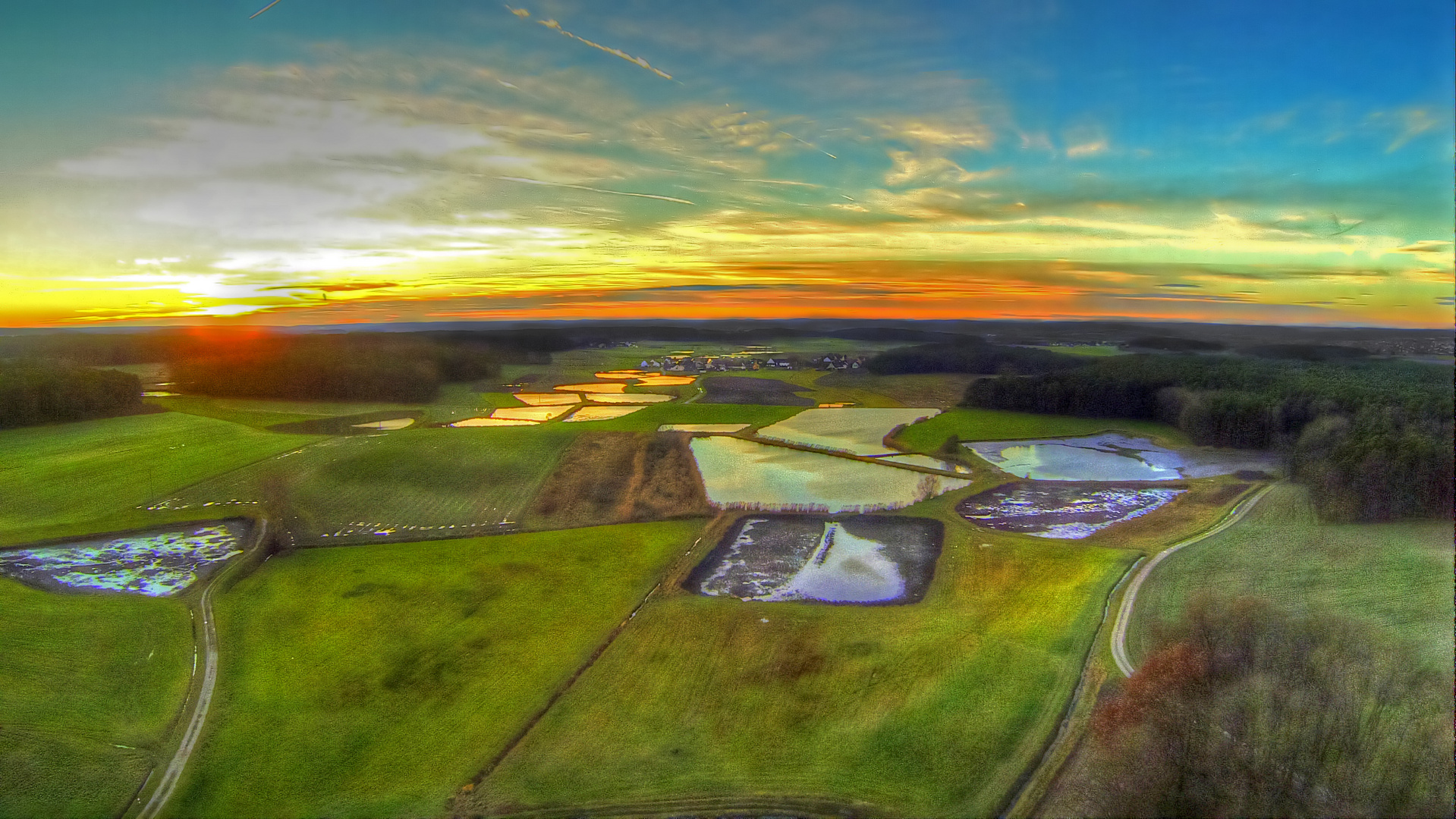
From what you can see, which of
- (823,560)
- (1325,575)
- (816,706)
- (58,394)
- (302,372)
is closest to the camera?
(816,706)

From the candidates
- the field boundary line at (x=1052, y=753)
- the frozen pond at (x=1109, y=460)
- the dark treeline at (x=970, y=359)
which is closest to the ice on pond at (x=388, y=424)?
the frozen pond at (x=1109, y=460)

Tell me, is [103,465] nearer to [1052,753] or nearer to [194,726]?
[194,726]

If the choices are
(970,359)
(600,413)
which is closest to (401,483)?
(600,413)

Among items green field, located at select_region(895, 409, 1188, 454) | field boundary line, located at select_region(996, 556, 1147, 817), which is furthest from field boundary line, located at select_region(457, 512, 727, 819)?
green field, located at select_region(895, 409, 1188, 454)

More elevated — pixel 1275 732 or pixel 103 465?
pixel 103 465

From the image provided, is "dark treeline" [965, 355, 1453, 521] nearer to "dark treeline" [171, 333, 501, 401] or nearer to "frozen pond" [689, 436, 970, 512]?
"frozen pond" [689, 436, 970, 512]

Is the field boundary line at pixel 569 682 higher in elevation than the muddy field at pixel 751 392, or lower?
lower

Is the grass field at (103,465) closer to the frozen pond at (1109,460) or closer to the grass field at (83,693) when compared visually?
the grass field at (83,693)

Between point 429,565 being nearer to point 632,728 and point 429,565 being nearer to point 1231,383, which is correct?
point 632,728
